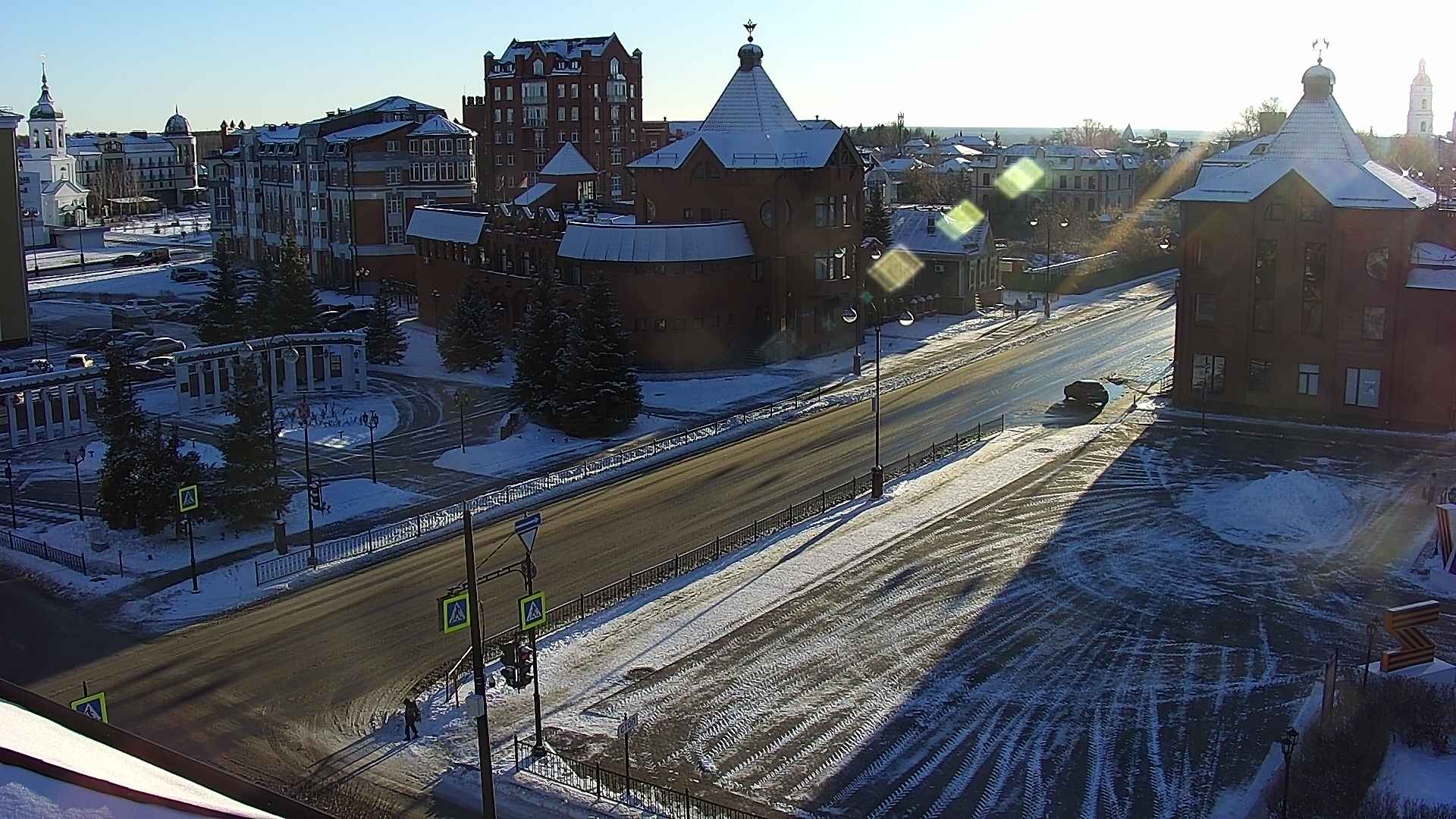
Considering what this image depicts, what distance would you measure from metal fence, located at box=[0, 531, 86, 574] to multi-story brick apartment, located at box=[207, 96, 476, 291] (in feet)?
172

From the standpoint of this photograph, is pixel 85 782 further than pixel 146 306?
No

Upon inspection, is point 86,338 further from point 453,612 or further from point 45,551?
point 453,612

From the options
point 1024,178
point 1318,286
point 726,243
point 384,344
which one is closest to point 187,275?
point 384,344

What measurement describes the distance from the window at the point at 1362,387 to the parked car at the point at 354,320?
159 ft

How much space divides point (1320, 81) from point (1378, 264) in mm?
9084

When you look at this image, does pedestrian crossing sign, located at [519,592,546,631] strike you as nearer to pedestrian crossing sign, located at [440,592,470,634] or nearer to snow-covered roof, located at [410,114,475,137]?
pedestrian crossing sign, located at [440,592,470,634]

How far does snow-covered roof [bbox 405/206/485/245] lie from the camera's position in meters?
73.1

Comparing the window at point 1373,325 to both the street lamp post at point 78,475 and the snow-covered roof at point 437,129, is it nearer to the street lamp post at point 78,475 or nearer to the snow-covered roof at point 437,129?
the street lamp post at point 78,475

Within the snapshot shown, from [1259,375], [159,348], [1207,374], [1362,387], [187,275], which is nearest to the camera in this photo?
[1362,387]

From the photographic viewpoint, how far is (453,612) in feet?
80.9

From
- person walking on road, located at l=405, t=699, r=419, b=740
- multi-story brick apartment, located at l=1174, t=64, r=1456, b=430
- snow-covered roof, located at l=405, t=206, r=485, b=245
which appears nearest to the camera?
person walking on road, located at l=405, t=699, r=419, b=740

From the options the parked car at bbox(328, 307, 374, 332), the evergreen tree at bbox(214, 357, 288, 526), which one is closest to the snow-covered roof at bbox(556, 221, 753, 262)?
the parked car at bbox(328, 307, 374, 332)

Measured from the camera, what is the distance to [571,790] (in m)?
23.6

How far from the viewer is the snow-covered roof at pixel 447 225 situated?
73.1 metres
